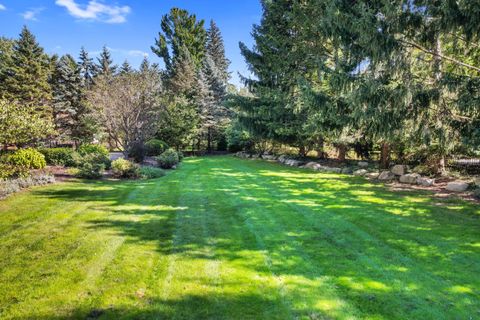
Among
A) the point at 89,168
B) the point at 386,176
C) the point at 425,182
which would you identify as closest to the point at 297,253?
the point at 425,182

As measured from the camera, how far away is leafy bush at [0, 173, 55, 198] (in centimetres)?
817

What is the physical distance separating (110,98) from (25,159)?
6540 mm

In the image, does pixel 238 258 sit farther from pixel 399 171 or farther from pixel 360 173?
pixel 360 173

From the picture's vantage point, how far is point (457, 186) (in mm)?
8781

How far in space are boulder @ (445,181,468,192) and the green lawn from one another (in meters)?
1.56

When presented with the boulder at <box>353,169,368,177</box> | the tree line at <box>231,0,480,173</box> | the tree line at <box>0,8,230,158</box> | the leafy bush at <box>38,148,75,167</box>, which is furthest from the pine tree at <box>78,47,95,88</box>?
the boulder at <box>353,169,368,177</box>

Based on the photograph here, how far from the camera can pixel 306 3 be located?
15.5m

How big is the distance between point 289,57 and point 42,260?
16.0 m

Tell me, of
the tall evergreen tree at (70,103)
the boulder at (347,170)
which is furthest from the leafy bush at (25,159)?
the tall evergreen tree at (70,103)

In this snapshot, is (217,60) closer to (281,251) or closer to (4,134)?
(4,134)

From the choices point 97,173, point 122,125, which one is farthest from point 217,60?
point 97,173

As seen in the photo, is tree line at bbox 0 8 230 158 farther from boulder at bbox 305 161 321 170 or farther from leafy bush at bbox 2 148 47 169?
boulder at bbox 305 161 321 170

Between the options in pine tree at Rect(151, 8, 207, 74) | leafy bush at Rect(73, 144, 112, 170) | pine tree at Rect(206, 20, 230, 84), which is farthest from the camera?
pine tree at Rect(206, 20, 230, 84)

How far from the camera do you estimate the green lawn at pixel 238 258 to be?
10.9ft
